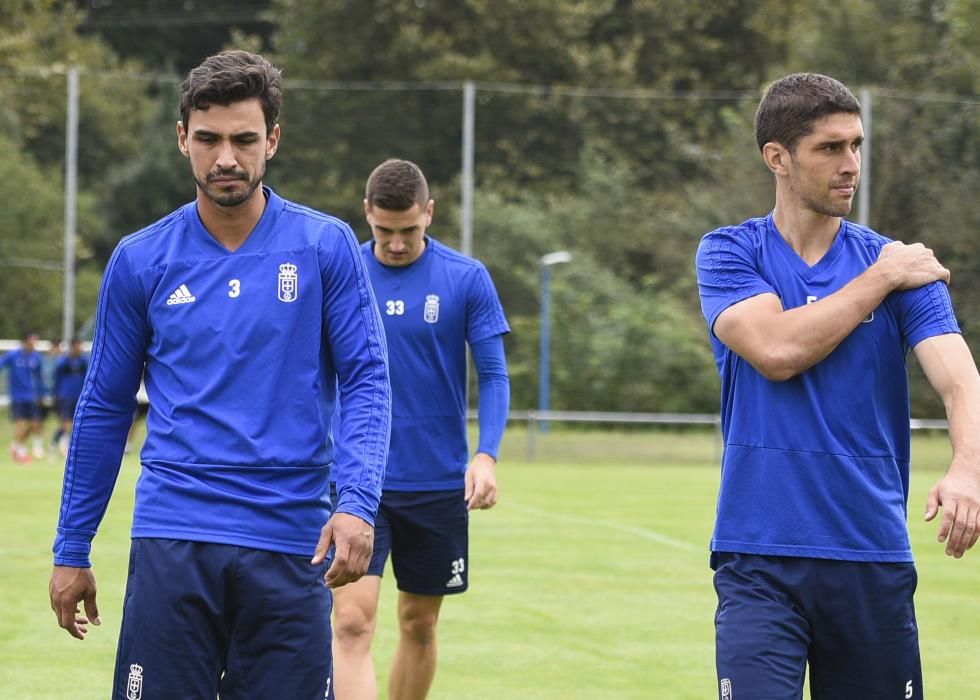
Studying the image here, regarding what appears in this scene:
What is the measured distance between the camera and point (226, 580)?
152 inches

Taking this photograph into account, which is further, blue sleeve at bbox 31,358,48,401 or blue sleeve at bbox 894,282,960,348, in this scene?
blue sleeve at bbox 31,358,48,401

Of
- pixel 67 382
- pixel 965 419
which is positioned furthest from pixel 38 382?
pixel 965 419

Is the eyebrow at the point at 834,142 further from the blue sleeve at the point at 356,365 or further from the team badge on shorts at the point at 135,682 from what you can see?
the team badge on shorts at the point at 135,682

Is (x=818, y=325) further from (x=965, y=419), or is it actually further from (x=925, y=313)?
(x=965, y=419)

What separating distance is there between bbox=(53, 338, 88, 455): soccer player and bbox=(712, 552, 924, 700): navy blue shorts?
22743 mm

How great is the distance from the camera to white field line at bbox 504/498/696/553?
14.5 meters

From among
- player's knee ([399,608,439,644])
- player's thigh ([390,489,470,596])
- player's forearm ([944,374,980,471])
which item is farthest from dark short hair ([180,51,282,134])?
player's knee ([399,608,439,644])

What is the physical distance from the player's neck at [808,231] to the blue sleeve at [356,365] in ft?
3.62

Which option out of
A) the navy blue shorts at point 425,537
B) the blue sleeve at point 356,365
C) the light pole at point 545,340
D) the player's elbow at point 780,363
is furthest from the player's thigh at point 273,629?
the light pole at point 545,340

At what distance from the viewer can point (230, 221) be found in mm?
4020

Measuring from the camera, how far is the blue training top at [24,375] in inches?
1003

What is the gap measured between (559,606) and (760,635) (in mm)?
6749

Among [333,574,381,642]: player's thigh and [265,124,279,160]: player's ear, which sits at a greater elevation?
[265,124,279,160]: player's ear

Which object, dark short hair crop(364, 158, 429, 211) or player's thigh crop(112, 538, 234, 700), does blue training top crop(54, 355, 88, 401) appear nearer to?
dark short hair crop(364, 158, 429, 211)
